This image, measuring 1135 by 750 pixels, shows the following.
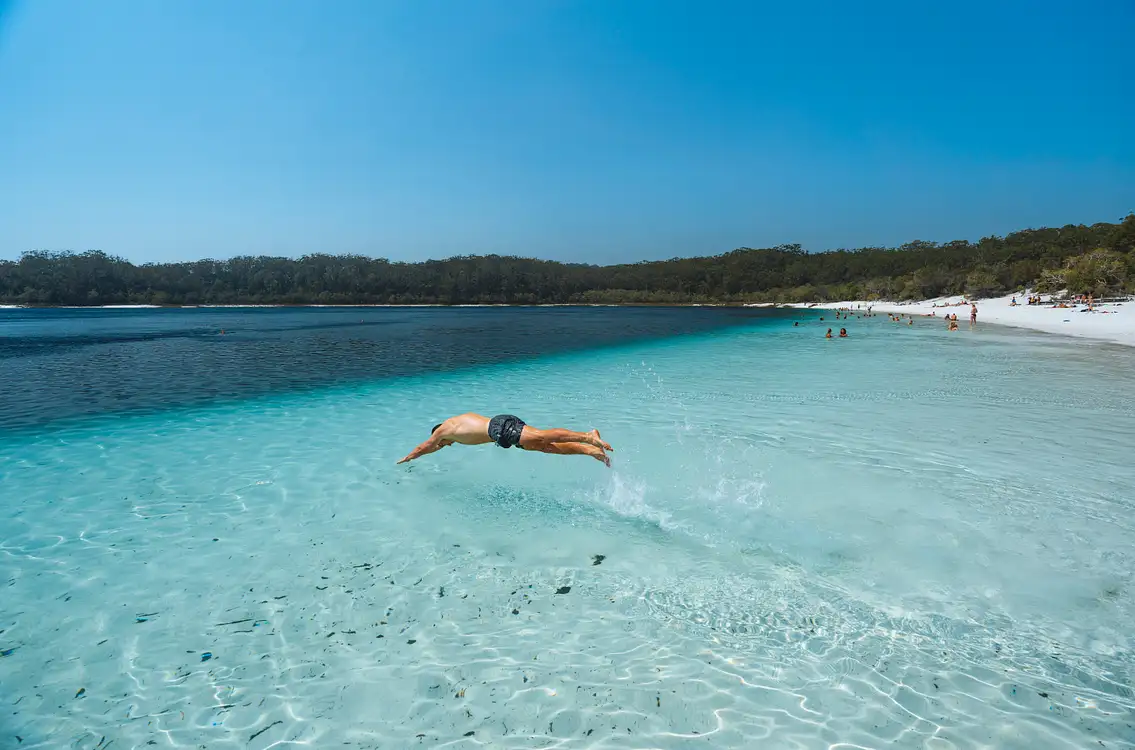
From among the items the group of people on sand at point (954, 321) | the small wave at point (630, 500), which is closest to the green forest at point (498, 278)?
the group of people on sand at point (954, 321)

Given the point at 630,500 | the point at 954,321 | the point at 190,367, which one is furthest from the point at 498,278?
the point at 630,500

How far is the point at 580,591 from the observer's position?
16.3 feet

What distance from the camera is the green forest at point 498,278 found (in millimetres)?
123000

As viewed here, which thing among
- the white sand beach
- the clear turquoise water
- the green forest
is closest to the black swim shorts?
the clear turquoise water

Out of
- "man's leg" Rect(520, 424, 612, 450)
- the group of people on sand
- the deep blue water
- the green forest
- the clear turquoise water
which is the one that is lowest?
the clear turquoise water

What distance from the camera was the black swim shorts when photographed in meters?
6.37

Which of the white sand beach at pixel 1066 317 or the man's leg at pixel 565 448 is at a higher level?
the white sand beach at pixel 1066 317

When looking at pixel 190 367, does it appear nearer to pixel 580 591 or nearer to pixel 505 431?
pixel 505 431

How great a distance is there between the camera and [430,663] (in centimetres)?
400

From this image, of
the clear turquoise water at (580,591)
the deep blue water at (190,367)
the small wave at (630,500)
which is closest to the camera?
the clear turquoise water at (580,591)

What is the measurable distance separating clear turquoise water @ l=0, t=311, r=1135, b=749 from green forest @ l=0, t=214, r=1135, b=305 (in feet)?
333

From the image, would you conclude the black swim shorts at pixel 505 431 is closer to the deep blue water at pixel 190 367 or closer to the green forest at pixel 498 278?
the deep blue water at pixel 190 367

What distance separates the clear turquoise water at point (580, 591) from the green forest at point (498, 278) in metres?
102

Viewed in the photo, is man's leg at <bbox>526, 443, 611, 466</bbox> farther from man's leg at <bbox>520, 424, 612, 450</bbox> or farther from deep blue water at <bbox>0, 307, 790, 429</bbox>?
deep blue water at <bbox>0, 307, 790, 429</bbox>
